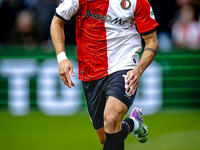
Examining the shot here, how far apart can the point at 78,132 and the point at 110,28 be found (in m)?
3.19

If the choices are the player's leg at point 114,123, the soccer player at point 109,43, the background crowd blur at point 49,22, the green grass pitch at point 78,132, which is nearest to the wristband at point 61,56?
the soccer player at point 109,43

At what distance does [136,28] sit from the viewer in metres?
3.85

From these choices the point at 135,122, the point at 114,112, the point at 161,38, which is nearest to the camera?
the point at 114,112

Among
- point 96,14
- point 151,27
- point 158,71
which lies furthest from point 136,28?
point 158,71

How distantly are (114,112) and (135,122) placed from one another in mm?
1043

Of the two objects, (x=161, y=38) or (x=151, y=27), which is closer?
(x=151, y=27)

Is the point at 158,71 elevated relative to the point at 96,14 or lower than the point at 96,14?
lower

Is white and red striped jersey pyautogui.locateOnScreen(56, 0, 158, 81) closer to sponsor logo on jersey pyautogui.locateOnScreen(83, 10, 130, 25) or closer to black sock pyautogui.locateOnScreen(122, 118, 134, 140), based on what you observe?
sponsor logo on jersey pyautogui.locateOnScreen(83, 10, 130, 25)

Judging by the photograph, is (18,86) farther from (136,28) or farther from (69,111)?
(136,28)

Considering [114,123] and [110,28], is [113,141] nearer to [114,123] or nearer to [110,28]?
[114,123]

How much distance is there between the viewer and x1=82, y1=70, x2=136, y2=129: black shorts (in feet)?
11.7

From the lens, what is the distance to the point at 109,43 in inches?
152

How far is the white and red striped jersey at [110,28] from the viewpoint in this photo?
147 inches

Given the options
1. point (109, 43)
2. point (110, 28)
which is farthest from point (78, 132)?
point (110, 28)
